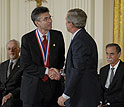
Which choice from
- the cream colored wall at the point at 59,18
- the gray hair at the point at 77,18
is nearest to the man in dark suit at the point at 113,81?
the cream colored wall at the point at 59,18

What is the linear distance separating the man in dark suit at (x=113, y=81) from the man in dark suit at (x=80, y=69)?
4.23 feet

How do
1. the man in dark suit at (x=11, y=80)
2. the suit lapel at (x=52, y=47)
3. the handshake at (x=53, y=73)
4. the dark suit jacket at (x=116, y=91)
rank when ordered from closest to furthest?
the handshake at (x=53, y=73) → the suit lapel at (x=52, y=47) → the dark suit jacket at (x=116, y=91) → the man in dark suit at (x=11, y=80)

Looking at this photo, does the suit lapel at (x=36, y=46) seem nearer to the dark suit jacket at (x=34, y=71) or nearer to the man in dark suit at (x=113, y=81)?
the dark suit jacket at (x=34, y=71)

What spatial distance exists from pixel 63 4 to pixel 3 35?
157 centimetres

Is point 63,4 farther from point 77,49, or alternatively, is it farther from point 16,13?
point 77,49

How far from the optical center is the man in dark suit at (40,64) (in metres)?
3.76

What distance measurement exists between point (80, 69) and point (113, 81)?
1629 millimetres

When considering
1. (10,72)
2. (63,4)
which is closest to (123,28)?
(63,4)

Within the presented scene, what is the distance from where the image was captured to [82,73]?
3.32 m

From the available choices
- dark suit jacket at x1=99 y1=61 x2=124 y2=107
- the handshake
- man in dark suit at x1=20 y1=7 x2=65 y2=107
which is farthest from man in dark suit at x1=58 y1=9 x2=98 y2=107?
dark suit jacket at x1=99 y1=61 x2=124 y2=107

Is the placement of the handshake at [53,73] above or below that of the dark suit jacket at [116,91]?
above

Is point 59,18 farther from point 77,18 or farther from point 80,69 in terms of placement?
point 80,69

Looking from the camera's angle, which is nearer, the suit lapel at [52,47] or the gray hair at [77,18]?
the gray hair at [77,18]

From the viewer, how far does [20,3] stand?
6.96m
